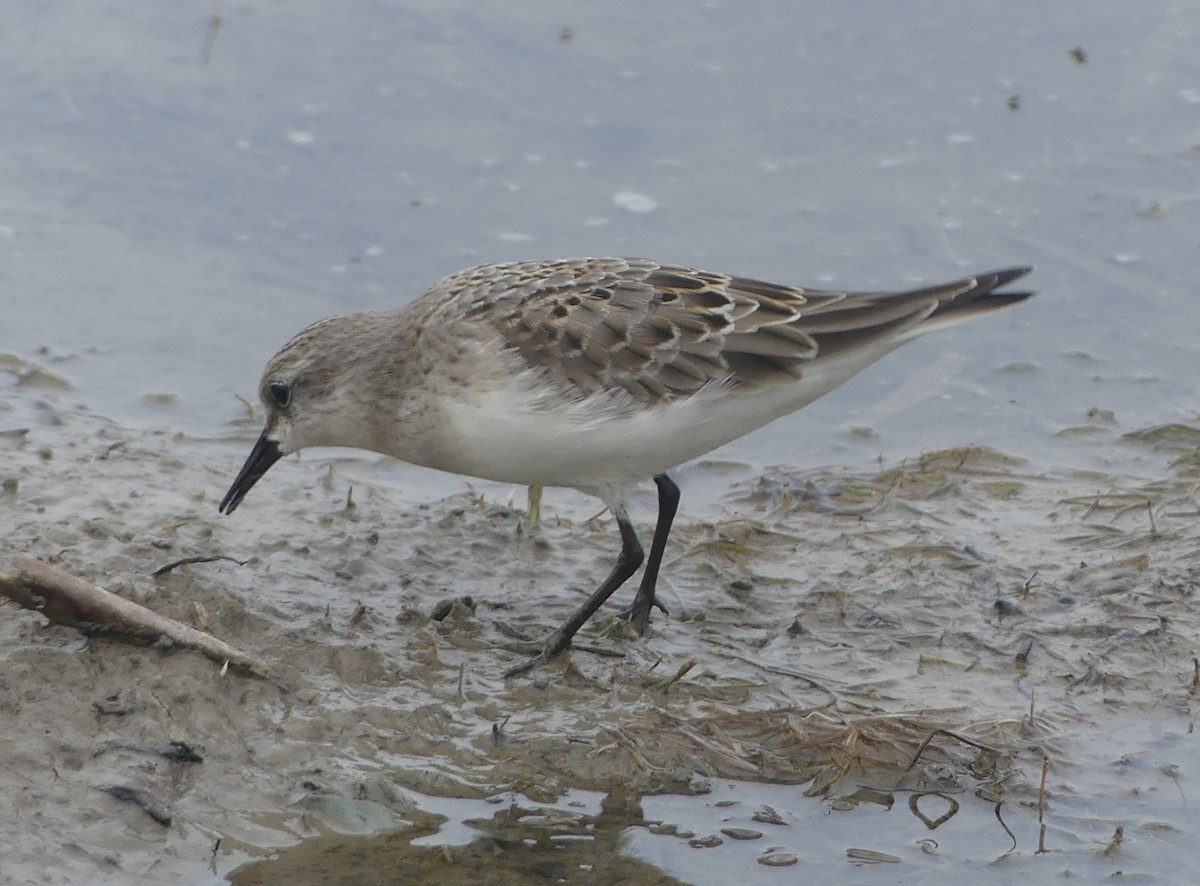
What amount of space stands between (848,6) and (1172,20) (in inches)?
93.3

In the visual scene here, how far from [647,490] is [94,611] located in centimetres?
345

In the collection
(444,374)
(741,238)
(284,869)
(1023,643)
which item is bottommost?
(284,869)

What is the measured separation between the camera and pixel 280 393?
6715 mm

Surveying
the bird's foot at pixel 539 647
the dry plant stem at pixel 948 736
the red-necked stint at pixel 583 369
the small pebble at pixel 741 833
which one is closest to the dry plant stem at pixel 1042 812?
the dry plant stem at pixel 948 736

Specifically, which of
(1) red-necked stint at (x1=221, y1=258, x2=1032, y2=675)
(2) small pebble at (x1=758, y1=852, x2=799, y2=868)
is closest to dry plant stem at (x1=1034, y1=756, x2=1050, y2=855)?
(2) small pebble at (x1=758, y1=852, x2=799, y2=868)

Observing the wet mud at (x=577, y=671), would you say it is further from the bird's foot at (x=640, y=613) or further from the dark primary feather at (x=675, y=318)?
the dark primary feather at (x=675, y=318)

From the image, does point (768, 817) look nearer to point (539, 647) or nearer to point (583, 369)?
point (539, 647)

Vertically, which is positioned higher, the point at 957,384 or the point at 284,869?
the point at 957,384

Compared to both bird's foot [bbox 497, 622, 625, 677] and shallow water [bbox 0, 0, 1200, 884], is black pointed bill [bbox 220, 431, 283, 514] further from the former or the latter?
bird's foot [bbox 497, 622, 625, 677]

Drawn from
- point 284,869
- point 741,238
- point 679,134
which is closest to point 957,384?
point 741,238

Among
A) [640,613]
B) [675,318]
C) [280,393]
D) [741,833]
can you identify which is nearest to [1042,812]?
[741,833]

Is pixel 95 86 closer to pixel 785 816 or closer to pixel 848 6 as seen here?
pixel 848 6

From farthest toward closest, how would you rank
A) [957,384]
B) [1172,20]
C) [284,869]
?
[1172,20]
[957,384]
[284,869]

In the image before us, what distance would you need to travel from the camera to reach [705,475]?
27.4 feet
